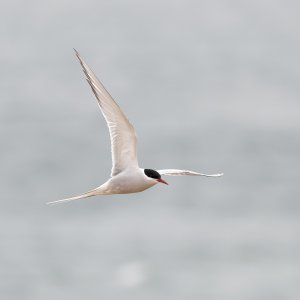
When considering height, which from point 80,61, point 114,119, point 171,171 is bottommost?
point 171,171

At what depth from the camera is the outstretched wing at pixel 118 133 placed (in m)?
13.6

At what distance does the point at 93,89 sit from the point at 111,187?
2224 mm

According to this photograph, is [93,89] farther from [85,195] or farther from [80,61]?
[85,195]

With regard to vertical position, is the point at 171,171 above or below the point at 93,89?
below

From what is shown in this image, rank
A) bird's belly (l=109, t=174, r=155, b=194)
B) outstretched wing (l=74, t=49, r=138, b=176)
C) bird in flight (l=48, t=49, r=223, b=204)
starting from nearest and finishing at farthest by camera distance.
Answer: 1. outstretched wing (l=74, t=49, r=138, b=176)
2. bird in flight (l=48, t=49, r=223, b=204)
3. bird's belly (l=109, t=174, r=155, b=194)

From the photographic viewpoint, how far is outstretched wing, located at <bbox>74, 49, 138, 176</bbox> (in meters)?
13.6

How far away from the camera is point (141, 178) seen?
14758 mm

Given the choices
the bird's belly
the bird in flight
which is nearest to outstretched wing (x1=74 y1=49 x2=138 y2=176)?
the bird in flight

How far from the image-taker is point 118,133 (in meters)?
14.8

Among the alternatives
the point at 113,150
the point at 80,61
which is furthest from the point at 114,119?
the point at 80,61

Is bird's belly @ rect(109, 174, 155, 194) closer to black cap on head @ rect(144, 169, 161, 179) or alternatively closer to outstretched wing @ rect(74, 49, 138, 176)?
black cap on head @ rect(144, 169, 161, 179)

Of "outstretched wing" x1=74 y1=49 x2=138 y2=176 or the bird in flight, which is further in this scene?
the bird in flight

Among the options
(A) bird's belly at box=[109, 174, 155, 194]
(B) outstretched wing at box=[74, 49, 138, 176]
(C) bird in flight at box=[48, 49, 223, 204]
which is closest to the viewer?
(B) outstretched wing at box=[74, 49, 138, 176]

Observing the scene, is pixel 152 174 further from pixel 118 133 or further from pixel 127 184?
pixel 118 133
